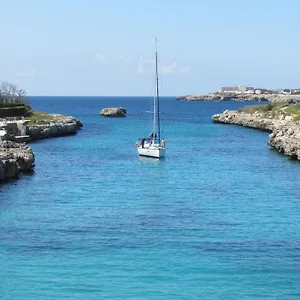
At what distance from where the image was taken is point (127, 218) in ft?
123

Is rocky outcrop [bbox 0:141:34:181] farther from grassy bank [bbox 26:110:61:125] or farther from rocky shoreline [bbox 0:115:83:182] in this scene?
grassy bank [bbox 26:110:61:125]

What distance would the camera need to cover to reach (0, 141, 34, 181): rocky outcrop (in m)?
49.9

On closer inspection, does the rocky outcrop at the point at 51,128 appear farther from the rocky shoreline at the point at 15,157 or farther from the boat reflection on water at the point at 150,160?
the boat reflection on water at the point at 150,160

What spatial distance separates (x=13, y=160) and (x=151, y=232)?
2110cm

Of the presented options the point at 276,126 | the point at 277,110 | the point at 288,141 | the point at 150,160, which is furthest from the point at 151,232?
the point at 277,110

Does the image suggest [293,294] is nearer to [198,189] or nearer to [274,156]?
[198,189]

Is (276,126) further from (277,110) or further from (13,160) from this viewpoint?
(13,160)

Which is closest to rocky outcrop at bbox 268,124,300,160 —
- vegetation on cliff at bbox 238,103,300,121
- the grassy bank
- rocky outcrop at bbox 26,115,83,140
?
rocky outcrop at bbox 26,115,83,140

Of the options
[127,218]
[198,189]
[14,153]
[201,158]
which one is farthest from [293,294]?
[201,158]

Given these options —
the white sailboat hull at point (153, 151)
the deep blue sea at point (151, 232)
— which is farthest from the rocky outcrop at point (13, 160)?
the white sailboat hull at point (153, 151)

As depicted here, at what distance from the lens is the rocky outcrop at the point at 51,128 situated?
91688 mm

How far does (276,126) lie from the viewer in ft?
345

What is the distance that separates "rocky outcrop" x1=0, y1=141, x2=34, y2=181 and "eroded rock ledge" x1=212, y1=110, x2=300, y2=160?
89.4 feet

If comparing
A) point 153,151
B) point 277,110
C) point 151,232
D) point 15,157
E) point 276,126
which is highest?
point 277,110
